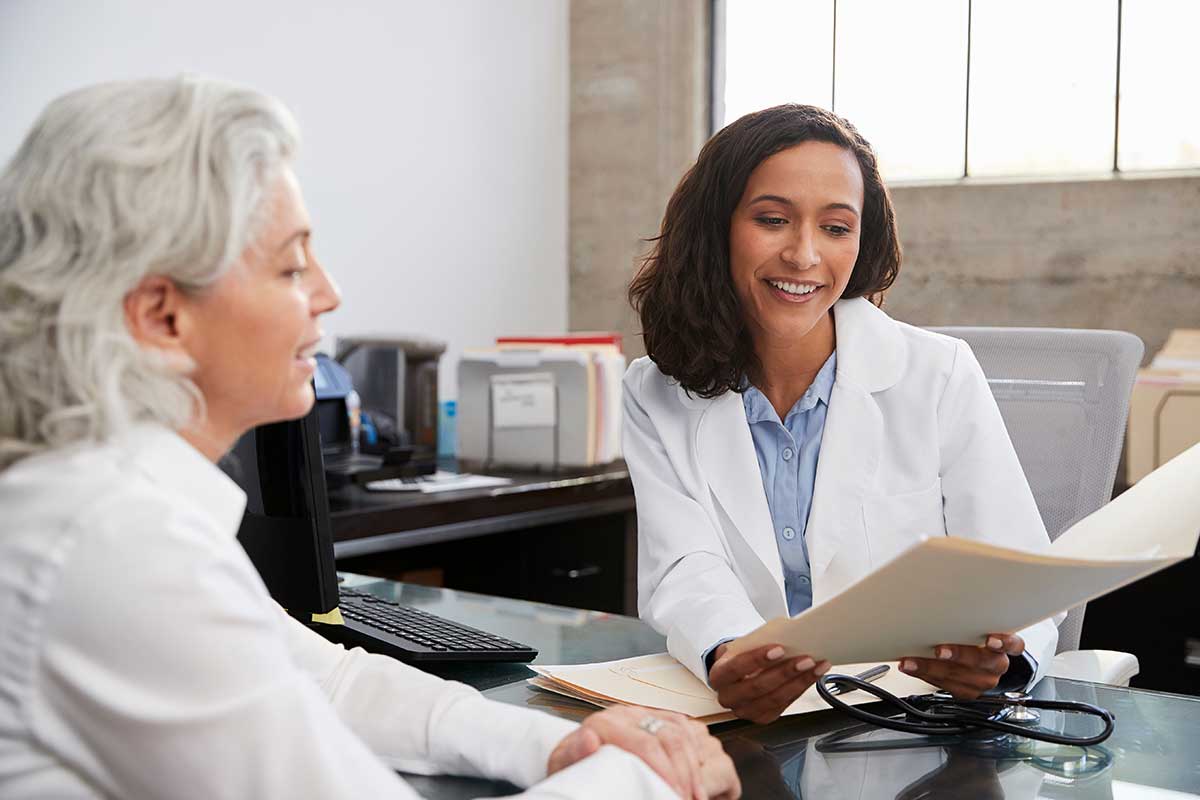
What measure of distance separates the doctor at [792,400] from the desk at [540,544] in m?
1.38

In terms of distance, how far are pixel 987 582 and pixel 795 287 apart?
81 centimetres

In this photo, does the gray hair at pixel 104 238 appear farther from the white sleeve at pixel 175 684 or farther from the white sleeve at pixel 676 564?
the white sleeve at pixel 676 564

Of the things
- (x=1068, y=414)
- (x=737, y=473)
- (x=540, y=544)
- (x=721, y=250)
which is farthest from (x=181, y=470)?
(x=540, y=544)

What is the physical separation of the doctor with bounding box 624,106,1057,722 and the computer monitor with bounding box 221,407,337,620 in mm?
460

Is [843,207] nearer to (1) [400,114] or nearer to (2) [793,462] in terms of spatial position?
(2) [793,462]

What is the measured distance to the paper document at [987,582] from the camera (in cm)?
95

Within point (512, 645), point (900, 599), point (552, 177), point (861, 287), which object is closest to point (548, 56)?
point (552, 177)

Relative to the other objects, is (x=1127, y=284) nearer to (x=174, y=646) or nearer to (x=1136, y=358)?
(x=1136, y=358)

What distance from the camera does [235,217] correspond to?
2.53ft

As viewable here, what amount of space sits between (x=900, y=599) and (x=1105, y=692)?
49cm

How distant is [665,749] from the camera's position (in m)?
0.96

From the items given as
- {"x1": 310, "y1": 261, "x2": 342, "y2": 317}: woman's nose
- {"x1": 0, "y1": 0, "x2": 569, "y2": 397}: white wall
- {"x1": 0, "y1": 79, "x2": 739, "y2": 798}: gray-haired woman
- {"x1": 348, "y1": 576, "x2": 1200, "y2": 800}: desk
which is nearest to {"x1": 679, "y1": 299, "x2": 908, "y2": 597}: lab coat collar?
{"x1": 348, "y1": 576, "x2": 1200, "y2": 800}: desk

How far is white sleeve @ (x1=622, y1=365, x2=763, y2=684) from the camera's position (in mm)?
1412

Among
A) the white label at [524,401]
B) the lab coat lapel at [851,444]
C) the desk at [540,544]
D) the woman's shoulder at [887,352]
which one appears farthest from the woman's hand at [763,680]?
the white label at [524,401]
